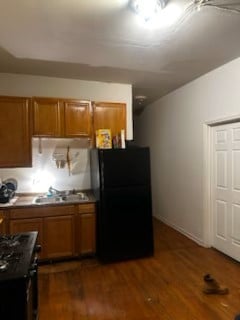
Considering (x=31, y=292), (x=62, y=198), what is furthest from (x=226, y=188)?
(x=31, y=292)

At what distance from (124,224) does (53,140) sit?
1.65 m

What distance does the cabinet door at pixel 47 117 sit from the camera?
3.52 meters

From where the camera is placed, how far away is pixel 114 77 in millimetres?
3854

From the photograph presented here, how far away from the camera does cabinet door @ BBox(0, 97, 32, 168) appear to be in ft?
11.2

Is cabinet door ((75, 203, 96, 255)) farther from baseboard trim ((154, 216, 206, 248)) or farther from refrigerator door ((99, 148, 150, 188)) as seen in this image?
baseboard trim ((154, 216, 206, 248))

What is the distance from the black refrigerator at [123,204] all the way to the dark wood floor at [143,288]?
0.20m

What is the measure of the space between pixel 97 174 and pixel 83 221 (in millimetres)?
665

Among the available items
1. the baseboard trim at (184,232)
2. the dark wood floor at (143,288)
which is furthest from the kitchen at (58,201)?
the baseboard trim at (184,232)

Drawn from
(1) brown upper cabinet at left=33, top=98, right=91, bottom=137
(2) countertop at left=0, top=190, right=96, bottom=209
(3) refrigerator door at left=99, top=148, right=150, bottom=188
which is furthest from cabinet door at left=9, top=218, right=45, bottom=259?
(1) brown upper cabinet at left=33, top=98, right=91, bottom=137

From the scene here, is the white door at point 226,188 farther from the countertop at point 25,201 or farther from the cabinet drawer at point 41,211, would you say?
the cabinet drawer at point 41,211

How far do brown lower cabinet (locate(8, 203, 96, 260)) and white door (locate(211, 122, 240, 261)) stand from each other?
1.82 m

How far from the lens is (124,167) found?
3439 mm

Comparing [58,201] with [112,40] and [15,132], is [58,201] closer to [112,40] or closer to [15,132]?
[15,132]

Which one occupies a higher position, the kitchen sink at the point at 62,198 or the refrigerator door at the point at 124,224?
the kitchen sink at the point at 62,198
